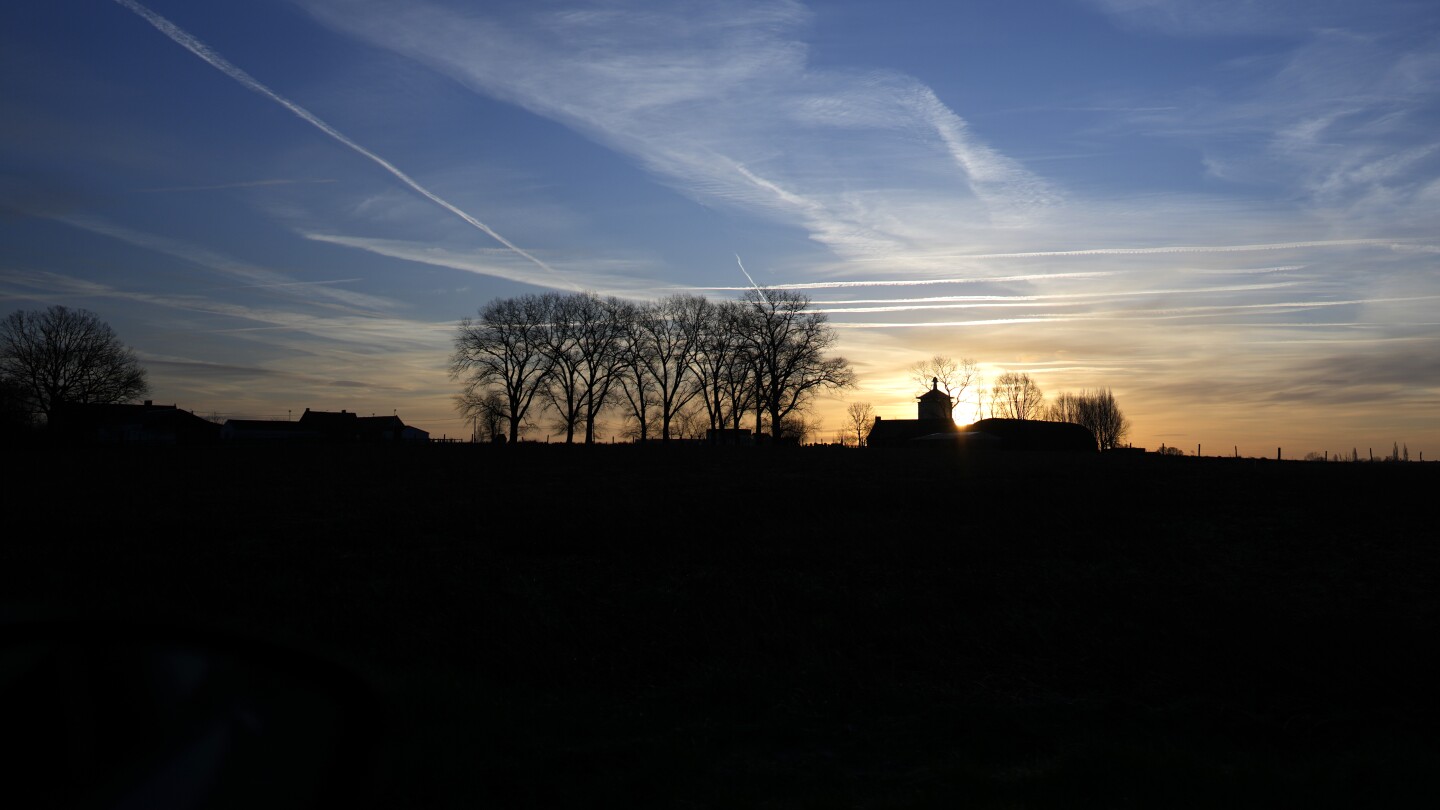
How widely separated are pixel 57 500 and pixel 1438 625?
30.9m

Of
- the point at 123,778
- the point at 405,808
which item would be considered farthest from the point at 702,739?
the point at 123,778

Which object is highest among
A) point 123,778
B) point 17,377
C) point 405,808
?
point 17,377

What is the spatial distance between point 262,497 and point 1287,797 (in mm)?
26476

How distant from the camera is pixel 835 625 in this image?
12.2 m

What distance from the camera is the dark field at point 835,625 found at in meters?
7.04

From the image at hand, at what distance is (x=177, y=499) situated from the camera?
87.2ft

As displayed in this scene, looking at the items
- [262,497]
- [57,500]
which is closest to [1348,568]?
[262,497]

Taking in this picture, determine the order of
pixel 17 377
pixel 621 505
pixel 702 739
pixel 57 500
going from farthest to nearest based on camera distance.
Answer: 1. pixel 17 377
2. pixel 57 500
3. pixel 621 505
4. pixel 702 739

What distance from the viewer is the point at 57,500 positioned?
26453 millimetres

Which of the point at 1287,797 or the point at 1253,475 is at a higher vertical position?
the point at 1253,475

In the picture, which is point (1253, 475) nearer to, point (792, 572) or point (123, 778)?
point (792, 572)

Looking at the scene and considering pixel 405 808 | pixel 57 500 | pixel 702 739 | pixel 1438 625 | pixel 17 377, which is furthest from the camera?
pixel 17 377

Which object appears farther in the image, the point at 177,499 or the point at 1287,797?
the point at 177,499

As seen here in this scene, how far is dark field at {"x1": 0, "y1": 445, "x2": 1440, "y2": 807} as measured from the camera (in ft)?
23.1
